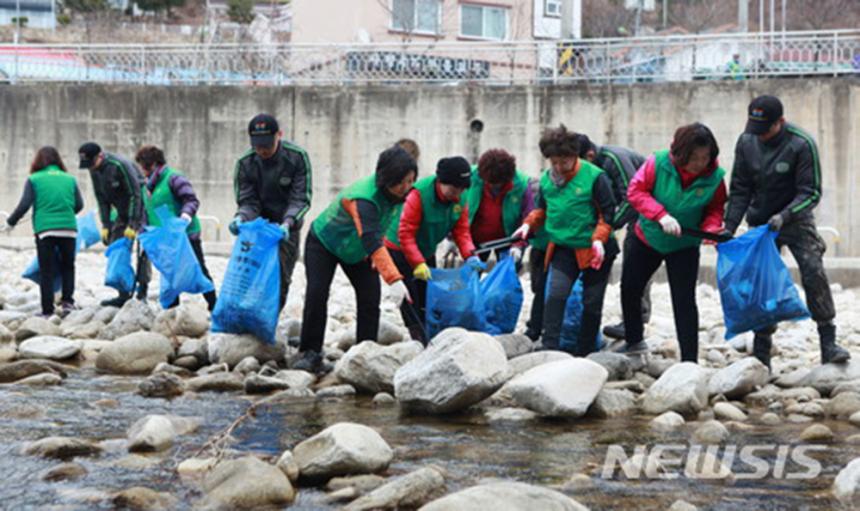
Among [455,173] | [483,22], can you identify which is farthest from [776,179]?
[483,22]

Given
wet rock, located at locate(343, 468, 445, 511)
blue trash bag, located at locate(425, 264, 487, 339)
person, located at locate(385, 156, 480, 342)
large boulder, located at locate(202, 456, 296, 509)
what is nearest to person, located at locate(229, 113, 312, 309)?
person, located at locate(385, 156, 480, 342)

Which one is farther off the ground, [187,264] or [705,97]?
[705,97]

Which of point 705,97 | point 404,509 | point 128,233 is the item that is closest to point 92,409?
point 404,509

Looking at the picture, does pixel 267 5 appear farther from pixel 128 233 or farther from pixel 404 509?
pixel 404 509

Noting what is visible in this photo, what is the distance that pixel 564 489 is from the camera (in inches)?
171

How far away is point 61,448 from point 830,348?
424 centimetres

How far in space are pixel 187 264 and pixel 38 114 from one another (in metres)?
12.6

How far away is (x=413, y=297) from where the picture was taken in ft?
24.1

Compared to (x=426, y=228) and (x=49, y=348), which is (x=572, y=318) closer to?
(x=426, y=228)

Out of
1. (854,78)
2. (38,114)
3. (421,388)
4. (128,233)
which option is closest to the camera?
(421,388)

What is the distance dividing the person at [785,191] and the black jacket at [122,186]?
5.11m

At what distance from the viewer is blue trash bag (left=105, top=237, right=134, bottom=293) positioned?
31.7ft

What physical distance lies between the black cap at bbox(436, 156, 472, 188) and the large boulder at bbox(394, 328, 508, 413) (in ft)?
3.68

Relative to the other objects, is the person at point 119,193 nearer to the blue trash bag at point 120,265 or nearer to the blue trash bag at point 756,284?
the blue trash bag at point 120,265
